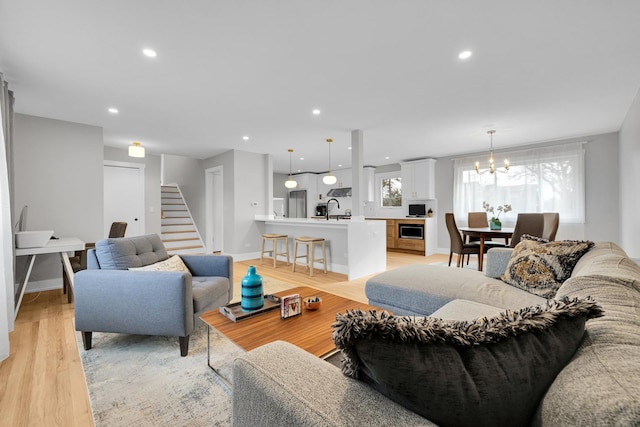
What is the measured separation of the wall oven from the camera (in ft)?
23.3

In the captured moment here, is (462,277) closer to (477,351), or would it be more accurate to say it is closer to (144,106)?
(477,351)

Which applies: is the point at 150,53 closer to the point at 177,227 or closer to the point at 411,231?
the point at 177,227

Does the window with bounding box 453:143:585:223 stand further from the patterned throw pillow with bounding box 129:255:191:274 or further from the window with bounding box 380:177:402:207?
the patterned throw pillow with bounding box 129:255:191:274

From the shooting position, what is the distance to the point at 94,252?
7.83 ft

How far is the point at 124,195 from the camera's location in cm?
607

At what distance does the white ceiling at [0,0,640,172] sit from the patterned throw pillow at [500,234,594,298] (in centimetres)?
165

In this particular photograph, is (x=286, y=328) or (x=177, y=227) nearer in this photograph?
(x=286, y=328)

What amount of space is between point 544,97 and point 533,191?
2971 millimetres

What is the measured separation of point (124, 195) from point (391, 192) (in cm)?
670

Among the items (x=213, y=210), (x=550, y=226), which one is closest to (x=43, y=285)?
(x=213, y=210)

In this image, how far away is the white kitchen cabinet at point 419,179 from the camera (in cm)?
723

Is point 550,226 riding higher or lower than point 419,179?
lower

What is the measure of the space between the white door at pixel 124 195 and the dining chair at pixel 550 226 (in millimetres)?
7515

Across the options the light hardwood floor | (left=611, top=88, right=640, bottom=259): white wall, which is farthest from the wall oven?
the light hardwood floor
